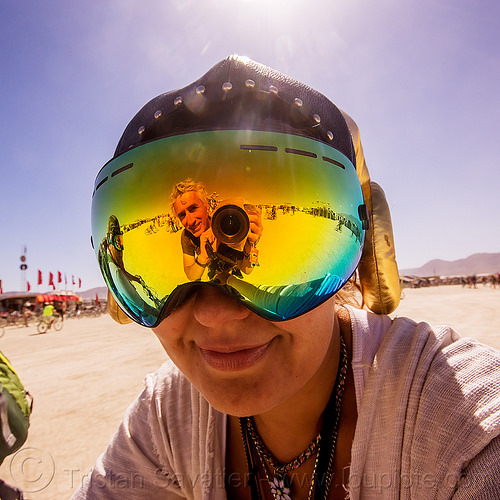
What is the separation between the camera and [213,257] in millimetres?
916

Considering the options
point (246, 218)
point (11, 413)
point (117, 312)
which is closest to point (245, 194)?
point (246, 218)

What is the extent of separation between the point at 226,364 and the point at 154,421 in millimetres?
617

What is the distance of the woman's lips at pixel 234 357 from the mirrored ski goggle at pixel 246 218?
0.11 m

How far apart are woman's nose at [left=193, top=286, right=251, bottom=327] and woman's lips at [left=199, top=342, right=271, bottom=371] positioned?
3.2 inches

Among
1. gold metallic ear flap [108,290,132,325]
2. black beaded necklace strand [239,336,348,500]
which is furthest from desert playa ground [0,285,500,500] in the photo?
black beaded necklace strand [239,336,348,500]

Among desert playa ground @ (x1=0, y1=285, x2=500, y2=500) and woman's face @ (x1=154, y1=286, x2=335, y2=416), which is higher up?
woman's face @ (x1=154, y1=286, x2=335, y2=416)

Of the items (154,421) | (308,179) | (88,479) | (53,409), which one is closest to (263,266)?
(308,179)

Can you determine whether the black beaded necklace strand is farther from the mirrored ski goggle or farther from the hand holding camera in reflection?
the hand holding camera in reflection

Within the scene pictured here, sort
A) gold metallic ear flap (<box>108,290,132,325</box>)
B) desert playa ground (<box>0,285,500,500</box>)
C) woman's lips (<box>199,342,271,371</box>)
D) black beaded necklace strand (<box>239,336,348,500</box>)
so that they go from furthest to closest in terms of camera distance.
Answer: desert playa ground (<box>0,285,500,500</box>), gold metallic ear flap (<box>108,290,132,325</box>), black beaded necklace strand (<box>239,336,348,500</box>), woman's lips (<box>199,342,271,371</box>)

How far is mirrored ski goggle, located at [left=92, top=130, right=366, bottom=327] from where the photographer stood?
2.91 feet

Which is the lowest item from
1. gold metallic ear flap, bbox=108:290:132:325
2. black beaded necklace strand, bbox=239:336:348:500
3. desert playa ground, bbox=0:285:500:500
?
desert playa ground, bbox=0:285:500:500

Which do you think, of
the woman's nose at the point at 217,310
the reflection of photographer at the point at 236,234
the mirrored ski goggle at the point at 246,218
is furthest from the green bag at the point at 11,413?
the reflection of photographer at the point at 236,234

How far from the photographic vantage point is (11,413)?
1.52 metres

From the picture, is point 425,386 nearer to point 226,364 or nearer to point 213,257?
point 226,364
